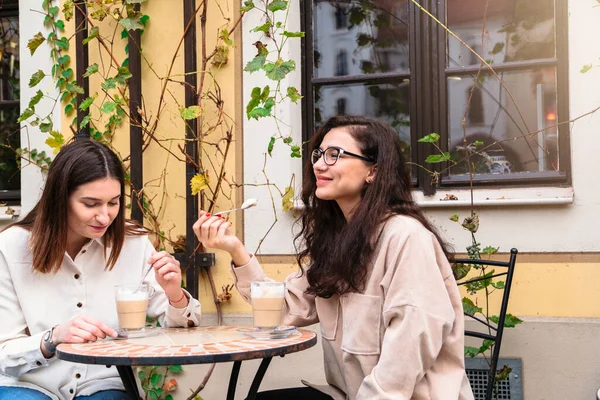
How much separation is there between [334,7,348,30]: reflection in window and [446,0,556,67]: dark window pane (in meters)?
0.54

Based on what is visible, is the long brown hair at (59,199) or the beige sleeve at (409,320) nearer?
the beige sleeve at (409,320)

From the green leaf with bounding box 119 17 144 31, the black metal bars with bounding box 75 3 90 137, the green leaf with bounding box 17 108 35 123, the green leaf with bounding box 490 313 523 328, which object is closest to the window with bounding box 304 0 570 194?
the green leaf with bounding box 490 313 523 328

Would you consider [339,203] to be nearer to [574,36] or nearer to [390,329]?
[390,329]

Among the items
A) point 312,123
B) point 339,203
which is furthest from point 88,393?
point 312,123

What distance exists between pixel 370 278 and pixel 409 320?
25cm

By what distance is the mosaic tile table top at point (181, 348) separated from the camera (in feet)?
6.39

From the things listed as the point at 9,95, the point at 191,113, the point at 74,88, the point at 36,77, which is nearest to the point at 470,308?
the point at 191,113

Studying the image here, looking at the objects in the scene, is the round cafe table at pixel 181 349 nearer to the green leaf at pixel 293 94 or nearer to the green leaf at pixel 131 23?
the green leaf at pixel 293 94

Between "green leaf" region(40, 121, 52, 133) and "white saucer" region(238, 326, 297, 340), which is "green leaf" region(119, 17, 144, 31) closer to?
"green leaf" region(40, 121, 52, 133)

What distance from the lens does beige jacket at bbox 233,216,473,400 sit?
210 centimetres

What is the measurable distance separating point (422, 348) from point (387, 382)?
13cm

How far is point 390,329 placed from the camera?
7.07ft

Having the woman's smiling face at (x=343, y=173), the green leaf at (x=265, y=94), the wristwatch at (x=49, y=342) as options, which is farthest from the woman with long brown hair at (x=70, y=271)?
the green leaf at (x=265, y=94)

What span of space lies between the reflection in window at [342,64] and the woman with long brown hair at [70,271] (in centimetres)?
165
